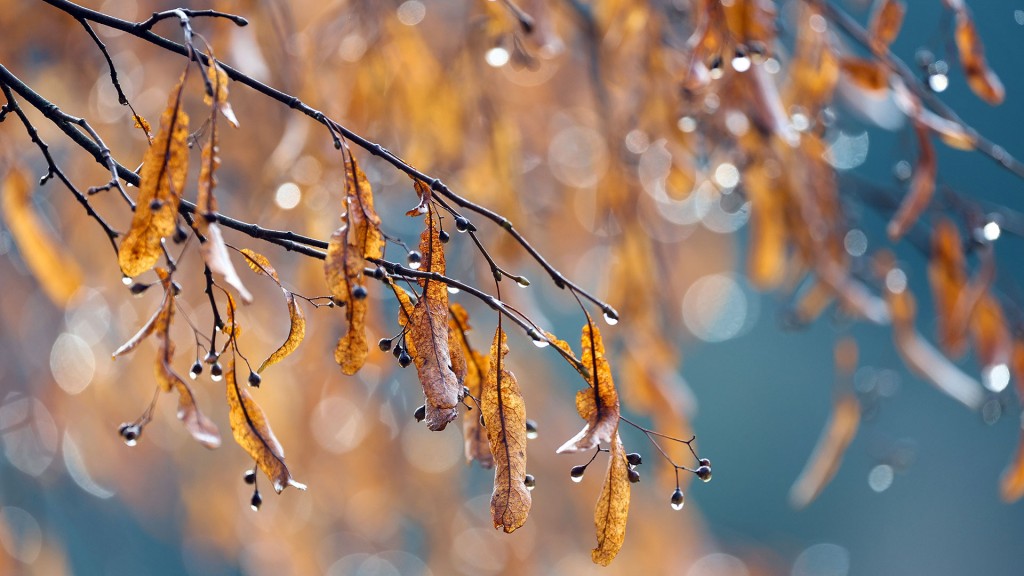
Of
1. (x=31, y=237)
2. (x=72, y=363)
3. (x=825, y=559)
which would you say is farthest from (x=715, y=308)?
(x=31, y=237)

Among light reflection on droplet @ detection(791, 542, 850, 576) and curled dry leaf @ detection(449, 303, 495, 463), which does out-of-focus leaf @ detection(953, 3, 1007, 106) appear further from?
light reflection on droplet @ detection(791, 542, 850, 576)

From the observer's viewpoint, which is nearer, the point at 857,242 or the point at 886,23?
the point at 886,23

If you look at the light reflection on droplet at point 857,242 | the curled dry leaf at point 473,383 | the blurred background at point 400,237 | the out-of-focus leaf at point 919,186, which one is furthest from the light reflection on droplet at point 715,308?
the curled dry leaf at point 473,383

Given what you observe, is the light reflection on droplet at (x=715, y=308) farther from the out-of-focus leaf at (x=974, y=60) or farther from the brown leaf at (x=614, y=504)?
the brown leaf at (x=614, y=504)

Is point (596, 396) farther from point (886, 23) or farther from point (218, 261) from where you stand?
point (886, 23)

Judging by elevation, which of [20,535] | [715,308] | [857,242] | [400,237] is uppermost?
[715,308]

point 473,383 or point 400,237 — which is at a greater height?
point 400,237

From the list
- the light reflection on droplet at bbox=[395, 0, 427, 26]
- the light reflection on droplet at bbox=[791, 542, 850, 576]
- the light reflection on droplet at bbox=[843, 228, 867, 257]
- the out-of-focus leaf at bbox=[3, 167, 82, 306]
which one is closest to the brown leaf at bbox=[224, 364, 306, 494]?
the out-of-focus leaf at bbox=[3, 167, 82, 306]

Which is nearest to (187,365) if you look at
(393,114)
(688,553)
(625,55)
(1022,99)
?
(393,114)
